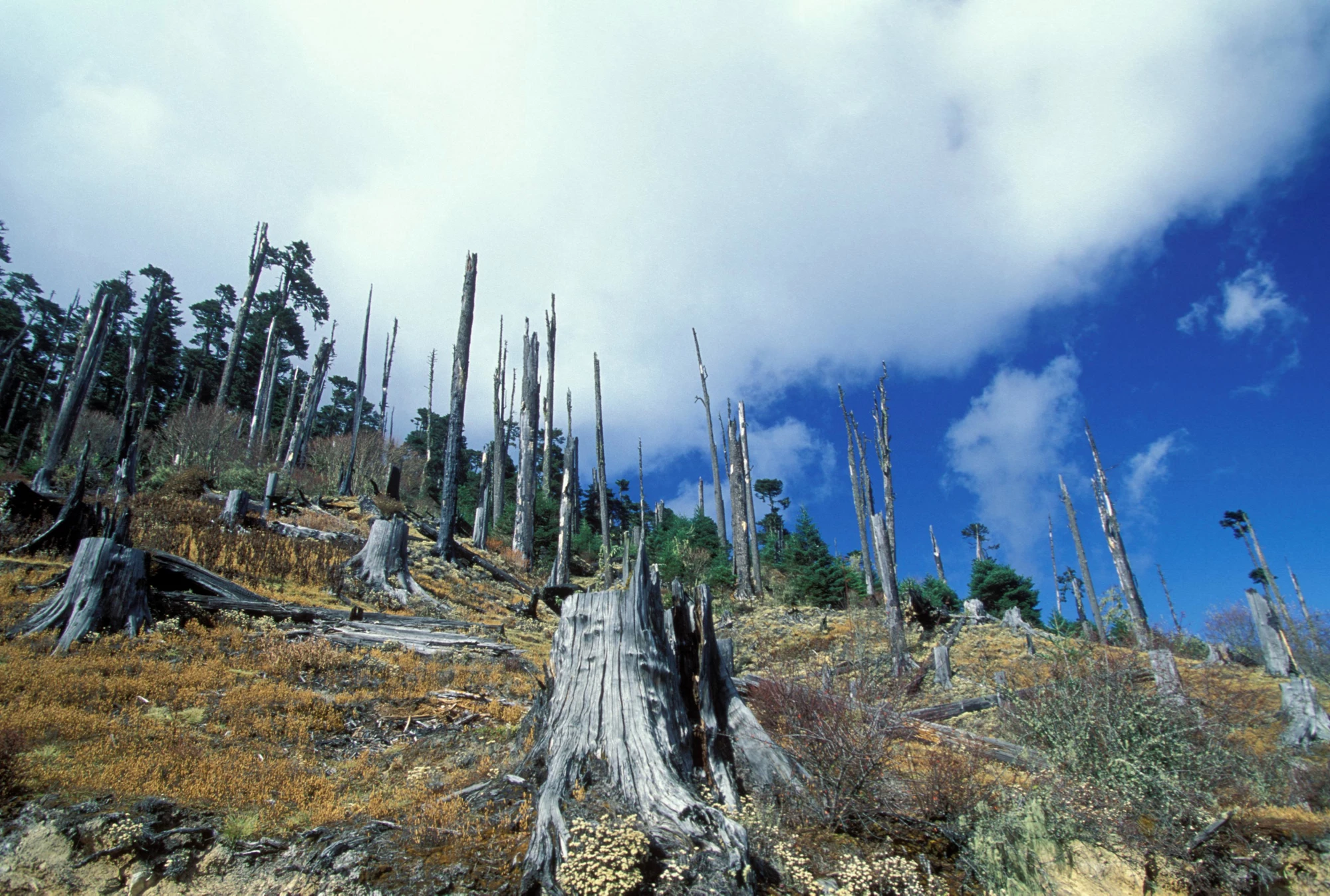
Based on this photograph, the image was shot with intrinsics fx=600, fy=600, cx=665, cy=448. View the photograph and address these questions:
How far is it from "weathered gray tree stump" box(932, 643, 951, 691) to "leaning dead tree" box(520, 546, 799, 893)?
29.1ft

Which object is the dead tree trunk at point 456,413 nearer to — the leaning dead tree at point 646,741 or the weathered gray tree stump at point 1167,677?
the leaning dead tree at point 646,741

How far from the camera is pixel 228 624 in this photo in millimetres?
8961

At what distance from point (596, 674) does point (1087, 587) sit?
3211cm

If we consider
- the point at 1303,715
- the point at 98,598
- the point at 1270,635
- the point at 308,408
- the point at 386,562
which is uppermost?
the point at 308,408

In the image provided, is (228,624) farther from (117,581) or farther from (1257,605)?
(1257,605)

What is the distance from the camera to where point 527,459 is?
2738cm

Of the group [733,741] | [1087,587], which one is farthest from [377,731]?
[1087,587]

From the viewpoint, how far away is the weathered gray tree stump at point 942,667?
12.7 meters

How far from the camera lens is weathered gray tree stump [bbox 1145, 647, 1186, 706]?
259 inches

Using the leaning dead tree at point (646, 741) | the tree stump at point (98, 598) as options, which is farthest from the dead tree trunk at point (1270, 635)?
the tree stump at point (98, 598)

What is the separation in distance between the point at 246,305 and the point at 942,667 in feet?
131

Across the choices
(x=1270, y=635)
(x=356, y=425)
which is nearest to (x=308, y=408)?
(x=356, y=425)

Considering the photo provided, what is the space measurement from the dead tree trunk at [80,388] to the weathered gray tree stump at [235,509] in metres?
6.94

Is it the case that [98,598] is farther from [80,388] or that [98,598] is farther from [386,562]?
[80,388]
